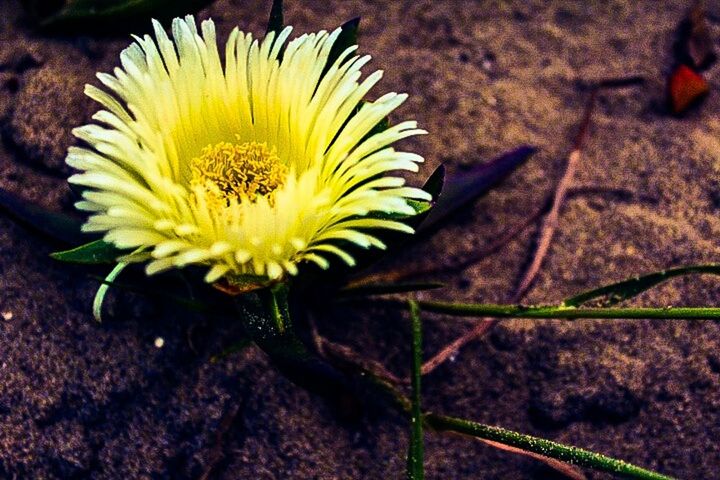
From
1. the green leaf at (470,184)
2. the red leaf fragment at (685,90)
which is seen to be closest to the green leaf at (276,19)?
the green leaf at (470,184)

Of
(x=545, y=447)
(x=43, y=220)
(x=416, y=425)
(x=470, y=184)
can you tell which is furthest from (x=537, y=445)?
(x=43, y=220)

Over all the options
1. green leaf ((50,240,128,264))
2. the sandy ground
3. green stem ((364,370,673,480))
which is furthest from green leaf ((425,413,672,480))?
green leaf ((50,240,128,264))

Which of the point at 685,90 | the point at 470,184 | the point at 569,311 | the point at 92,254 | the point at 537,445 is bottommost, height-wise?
the point at 92,254

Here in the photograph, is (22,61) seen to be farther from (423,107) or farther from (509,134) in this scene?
(509,134)

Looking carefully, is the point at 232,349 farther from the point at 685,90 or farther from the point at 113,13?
the point at 685,90

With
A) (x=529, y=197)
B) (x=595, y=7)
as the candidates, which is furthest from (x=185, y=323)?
(x=595, y=7)

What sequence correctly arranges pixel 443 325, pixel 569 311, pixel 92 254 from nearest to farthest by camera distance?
1. pixel 92 254
2. pixel 569 311
3. pixel 443 325

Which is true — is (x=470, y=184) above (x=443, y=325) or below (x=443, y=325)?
above

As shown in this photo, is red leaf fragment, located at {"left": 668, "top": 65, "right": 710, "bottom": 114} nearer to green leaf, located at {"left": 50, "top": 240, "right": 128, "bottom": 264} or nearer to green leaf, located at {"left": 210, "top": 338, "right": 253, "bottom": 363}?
green leaf, located at {"left": 210, "top": 338, "right": 253, "bottom": 363}
